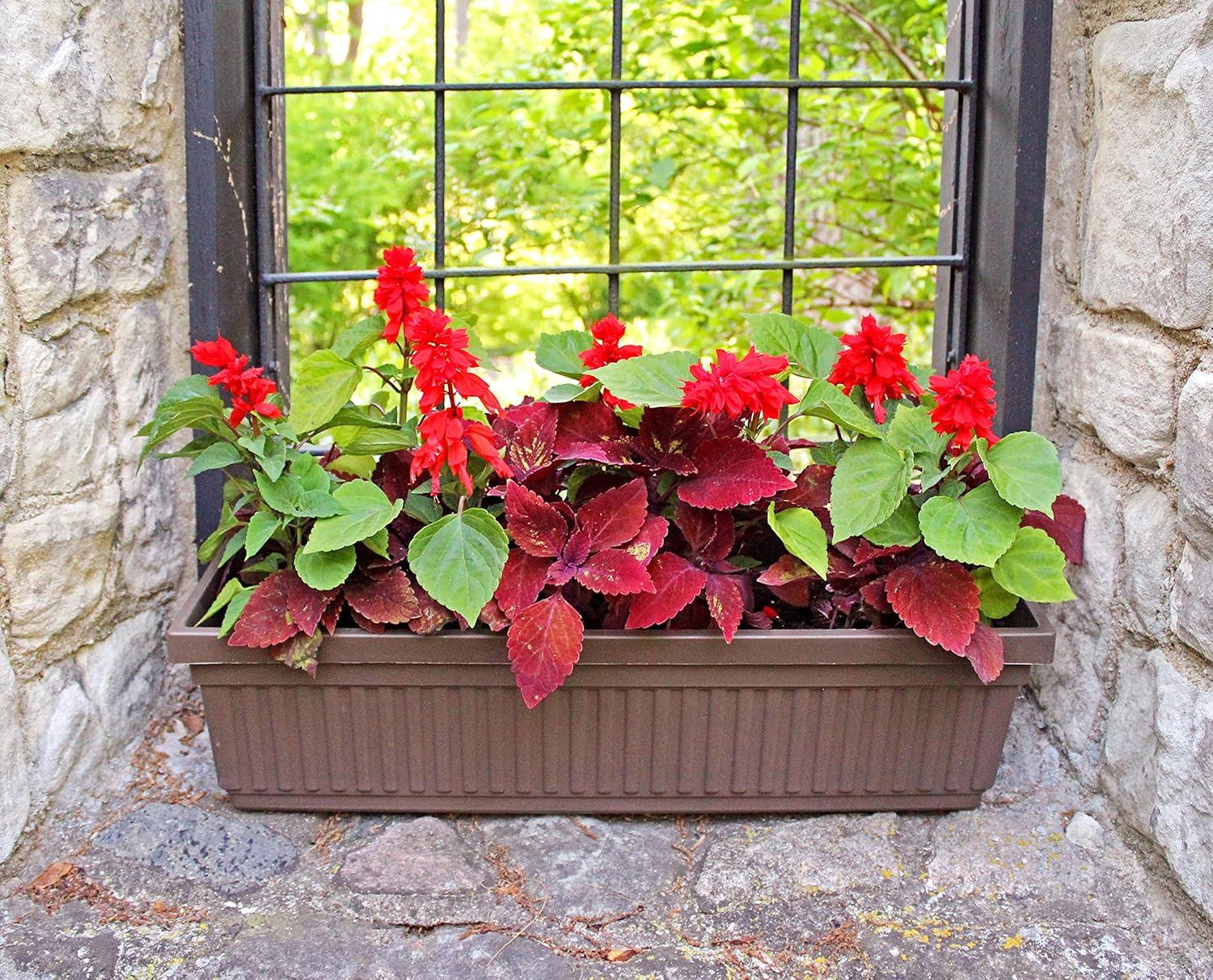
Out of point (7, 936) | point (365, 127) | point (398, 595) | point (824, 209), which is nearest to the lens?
point (7, 936)

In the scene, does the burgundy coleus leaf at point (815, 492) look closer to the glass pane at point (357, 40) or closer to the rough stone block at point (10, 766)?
the rough stone block at point (10, 766)

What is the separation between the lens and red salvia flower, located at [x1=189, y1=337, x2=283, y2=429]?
1337 millimetres

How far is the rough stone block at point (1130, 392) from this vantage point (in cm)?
129

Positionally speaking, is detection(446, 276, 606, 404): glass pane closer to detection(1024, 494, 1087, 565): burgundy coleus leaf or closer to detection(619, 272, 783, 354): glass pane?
detection(619, 272, 783, 354): glass pane

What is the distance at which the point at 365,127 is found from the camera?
218 inches

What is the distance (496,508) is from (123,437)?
0.48 meters

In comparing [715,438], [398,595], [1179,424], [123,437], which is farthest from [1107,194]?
[123,437]

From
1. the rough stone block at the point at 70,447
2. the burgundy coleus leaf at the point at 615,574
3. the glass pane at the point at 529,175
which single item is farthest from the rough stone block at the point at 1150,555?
the glass pane at the point at 529,175

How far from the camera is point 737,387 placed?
50.4 inches

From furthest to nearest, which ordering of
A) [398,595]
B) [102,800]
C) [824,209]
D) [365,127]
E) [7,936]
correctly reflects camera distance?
[365,127]
[824,209]
[102,800]
[398,595]
[7,936]

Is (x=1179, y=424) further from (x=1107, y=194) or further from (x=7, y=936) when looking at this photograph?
(x=7, y=936)

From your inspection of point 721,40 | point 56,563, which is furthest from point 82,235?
point 721,40

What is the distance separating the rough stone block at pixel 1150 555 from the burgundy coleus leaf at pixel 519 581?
2.19 feet

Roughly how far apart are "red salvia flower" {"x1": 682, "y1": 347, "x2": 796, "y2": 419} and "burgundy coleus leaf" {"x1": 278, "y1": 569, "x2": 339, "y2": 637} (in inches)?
18.3
